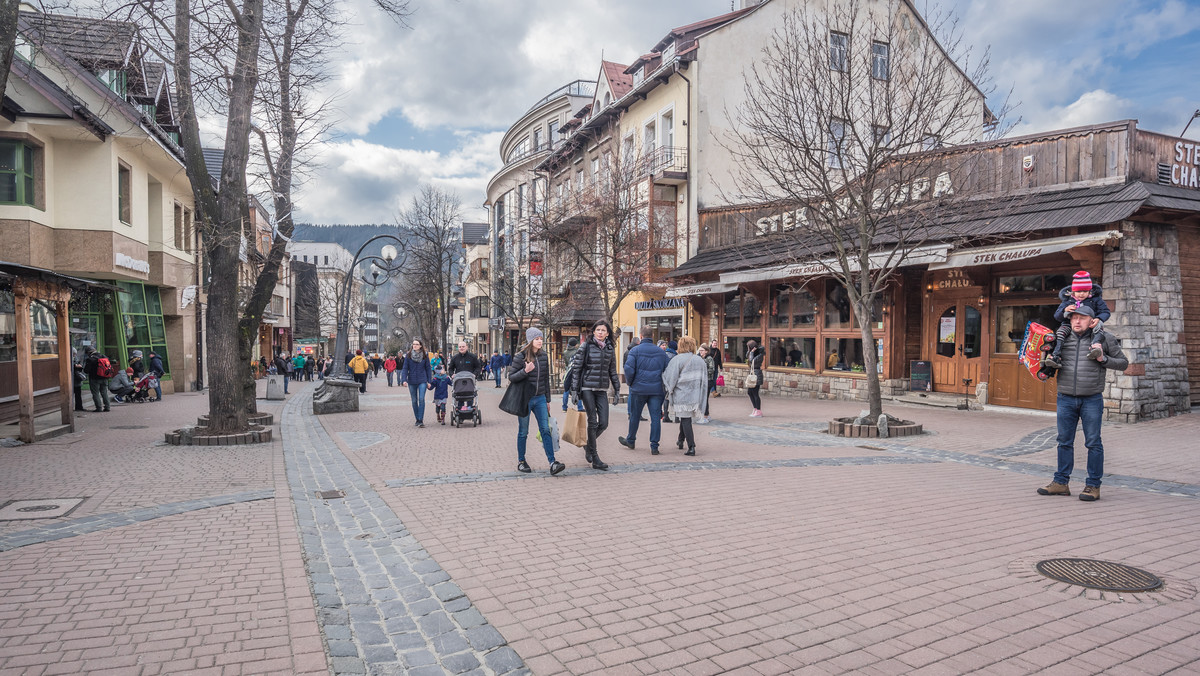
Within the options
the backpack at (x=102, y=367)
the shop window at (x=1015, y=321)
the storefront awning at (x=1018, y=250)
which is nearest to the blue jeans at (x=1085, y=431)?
the storefront awning at (x=1018, y=250)

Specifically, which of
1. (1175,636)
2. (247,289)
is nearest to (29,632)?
(1175,636)

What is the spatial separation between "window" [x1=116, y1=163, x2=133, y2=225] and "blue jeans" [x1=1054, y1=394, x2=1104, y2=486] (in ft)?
74.3

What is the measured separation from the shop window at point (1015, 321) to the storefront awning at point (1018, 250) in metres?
1.49

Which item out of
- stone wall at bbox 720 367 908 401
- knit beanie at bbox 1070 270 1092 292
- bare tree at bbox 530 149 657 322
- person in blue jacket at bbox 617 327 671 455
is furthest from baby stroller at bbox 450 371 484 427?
knit beanie at bbox 1070 270 1092 292

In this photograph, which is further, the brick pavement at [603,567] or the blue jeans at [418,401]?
the blue jeans at [418,401]

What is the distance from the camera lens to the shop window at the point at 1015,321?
13.6 m

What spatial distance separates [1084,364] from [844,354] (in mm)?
12148

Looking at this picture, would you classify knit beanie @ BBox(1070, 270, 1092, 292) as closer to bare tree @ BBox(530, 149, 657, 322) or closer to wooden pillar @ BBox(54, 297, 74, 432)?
bare tree @ BBox(530, 149, 657, 322)

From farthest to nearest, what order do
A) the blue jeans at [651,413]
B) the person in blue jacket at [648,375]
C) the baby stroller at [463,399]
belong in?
the baby stroller at [463,399]
the person in blue jacket at [648,375]
the blue jeans at [651,413]

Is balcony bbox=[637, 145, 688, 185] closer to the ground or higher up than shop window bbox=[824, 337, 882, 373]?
higher up

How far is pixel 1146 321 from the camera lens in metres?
12.2

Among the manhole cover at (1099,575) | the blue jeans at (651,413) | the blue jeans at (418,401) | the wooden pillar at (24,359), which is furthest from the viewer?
the blue jeans at (418,401)

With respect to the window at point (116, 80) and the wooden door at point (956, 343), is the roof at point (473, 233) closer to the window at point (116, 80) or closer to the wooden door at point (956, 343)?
the window at point (116, 80)

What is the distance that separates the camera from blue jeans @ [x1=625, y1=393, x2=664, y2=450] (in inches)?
393
